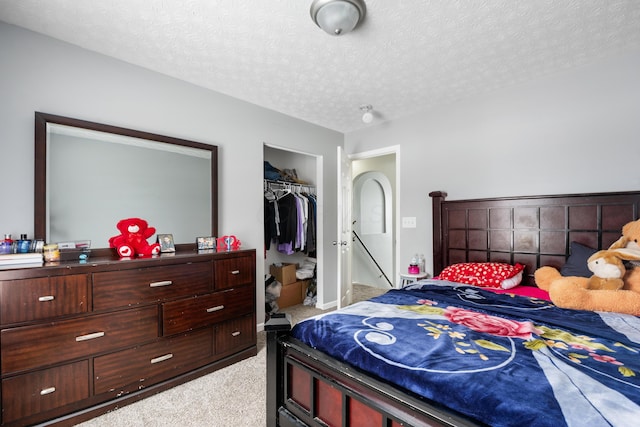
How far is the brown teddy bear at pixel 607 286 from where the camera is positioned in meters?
1.62

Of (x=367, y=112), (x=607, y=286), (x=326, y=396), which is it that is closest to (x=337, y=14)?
(x=367, y=112)

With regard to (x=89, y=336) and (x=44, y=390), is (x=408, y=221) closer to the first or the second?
(x=89, y=336)

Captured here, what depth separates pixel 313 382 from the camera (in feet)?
4.12

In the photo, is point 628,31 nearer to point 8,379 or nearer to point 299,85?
point 299,85

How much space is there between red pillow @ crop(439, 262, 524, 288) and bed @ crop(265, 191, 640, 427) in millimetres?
99

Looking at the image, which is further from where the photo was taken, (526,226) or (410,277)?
(410,277)

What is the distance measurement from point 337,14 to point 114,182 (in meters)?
2.02

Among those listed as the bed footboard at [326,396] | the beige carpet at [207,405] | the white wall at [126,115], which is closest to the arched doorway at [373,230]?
the white wall at [126,115]

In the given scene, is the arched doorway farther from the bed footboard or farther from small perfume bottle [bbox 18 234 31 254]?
small perfume bottle [bbox 18 234 31 254]

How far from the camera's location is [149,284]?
1.95 meters

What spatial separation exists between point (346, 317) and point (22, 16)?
2653 mm

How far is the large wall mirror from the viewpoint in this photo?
1.96 m

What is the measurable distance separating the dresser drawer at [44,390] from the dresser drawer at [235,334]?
84cm

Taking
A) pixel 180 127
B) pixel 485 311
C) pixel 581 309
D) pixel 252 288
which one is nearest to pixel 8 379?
pixel 252 288
